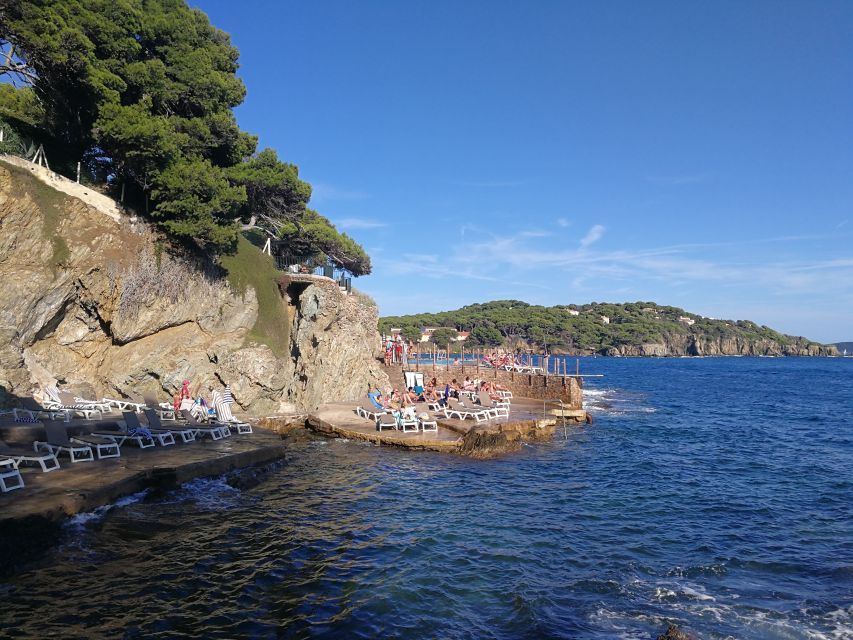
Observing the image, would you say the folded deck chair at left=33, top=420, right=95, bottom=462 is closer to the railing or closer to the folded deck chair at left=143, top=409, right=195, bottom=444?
the folded deck chair at left=143, top=409, right=195, bottom=444

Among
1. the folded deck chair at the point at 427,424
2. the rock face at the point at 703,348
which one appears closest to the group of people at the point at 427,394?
the folded deck chair at the point at 427,424

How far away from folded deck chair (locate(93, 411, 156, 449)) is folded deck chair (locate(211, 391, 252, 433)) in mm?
4021

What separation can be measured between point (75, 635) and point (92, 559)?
237 cm

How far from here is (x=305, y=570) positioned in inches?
362

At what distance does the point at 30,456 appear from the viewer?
1127cm

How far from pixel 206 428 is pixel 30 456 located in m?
6.21

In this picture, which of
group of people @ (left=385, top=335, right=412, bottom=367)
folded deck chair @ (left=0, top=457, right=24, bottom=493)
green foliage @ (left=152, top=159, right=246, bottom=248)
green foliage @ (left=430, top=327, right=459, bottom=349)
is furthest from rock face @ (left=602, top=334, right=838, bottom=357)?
folded deck chair @ (left=0, top=457, right=24, bottom=493)

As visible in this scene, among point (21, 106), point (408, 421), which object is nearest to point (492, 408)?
point (408, 421)

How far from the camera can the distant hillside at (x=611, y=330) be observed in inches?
5797

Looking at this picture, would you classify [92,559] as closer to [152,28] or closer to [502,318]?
[152,28]

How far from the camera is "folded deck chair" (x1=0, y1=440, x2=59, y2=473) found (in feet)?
36.1

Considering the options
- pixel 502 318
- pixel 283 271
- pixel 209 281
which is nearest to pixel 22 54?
pixel 209 281

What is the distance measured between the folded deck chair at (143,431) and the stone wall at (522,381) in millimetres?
19750

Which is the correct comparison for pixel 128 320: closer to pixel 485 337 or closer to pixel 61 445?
pixel 61 445
